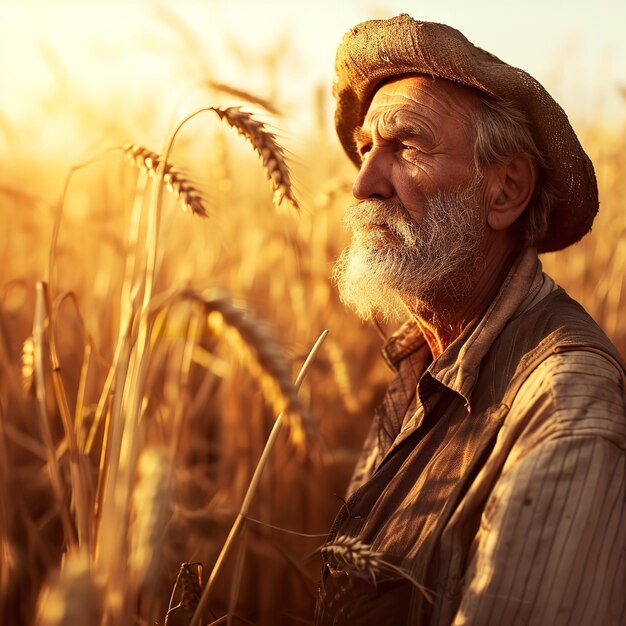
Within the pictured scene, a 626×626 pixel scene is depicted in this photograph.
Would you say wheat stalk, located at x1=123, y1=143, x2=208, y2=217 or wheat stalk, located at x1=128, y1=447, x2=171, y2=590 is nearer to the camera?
wheat stalk, located at x1=128, y1=447, x2=171, y2=590

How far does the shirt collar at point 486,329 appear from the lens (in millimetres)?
1746

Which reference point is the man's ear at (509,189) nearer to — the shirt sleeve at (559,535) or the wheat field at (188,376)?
the wheat field at (188,376)

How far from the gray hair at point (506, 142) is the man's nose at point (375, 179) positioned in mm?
238

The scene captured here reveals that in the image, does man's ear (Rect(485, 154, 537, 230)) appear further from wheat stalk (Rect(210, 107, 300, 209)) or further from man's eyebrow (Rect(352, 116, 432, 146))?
wheat stalk (Rect(210, 107, 300, 209))

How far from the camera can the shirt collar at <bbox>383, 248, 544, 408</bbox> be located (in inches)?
68.7

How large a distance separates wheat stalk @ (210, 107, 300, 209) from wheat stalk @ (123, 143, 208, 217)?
0.15 m

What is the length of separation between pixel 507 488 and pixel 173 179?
2.90 feet

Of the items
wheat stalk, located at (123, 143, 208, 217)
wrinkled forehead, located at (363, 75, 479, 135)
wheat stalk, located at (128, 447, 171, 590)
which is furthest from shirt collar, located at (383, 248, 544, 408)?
wheat stalk, located at (128, 447, 171, 590)

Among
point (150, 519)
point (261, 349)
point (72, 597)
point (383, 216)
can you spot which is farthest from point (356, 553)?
point (383, 216)

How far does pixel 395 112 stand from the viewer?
6.81 ft

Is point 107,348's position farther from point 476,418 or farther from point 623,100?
point 623,100

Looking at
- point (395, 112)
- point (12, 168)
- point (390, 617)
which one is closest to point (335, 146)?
point (395, 112)

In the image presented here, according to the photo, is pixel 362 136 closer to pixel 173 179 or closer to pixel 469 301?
pixel 469 301

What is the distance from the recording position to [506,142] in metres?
2.01
